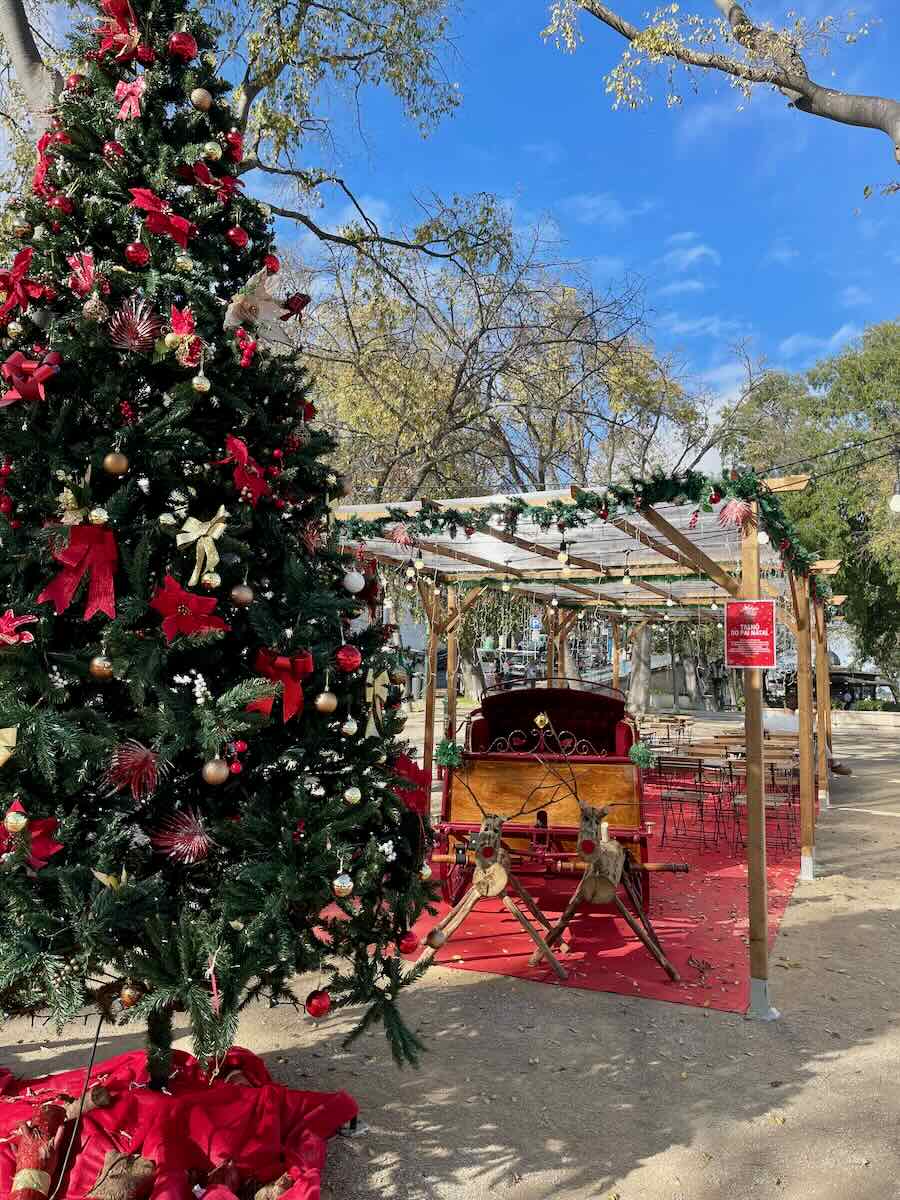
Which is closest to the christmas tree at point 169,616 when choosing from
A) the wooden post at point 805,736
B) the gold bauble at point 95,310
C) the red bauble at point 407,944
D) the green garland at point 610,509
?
the gold bauble at point 95,310

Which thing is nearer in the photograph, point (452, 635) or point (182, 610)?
point (182, 610)

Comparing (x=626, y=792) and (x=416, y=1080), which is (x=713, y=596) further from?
(x=416, y=1080)

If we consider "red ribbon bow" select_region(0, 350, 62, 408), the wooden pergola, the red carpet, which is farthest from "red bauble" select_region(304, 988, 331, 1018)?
the red carpet

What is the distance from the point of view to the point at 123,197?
3.05 m

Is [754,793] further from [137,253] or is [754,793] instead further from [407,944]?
[137,253]

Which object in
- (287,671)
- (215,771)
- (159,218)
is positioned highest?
(159,218)

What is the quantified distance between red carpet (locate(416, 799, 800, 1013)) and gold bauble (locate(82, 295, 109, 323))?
4.84m

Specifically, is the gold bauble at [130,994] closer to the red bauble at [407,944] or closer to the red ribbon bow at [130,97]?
the red bauble at [407,944]

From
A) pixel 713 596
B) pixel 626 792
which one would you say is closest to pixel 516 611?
pixel 713 596

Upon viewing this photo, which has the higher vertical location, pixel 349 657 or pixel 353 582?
pixel 353 582

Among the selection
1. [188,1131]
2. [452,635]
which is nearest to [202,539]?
[188,1131]

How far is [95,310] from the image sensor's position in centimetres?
283

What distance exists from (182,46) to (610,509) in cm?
361

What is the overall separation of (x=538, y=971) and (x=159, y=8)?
226 inches
